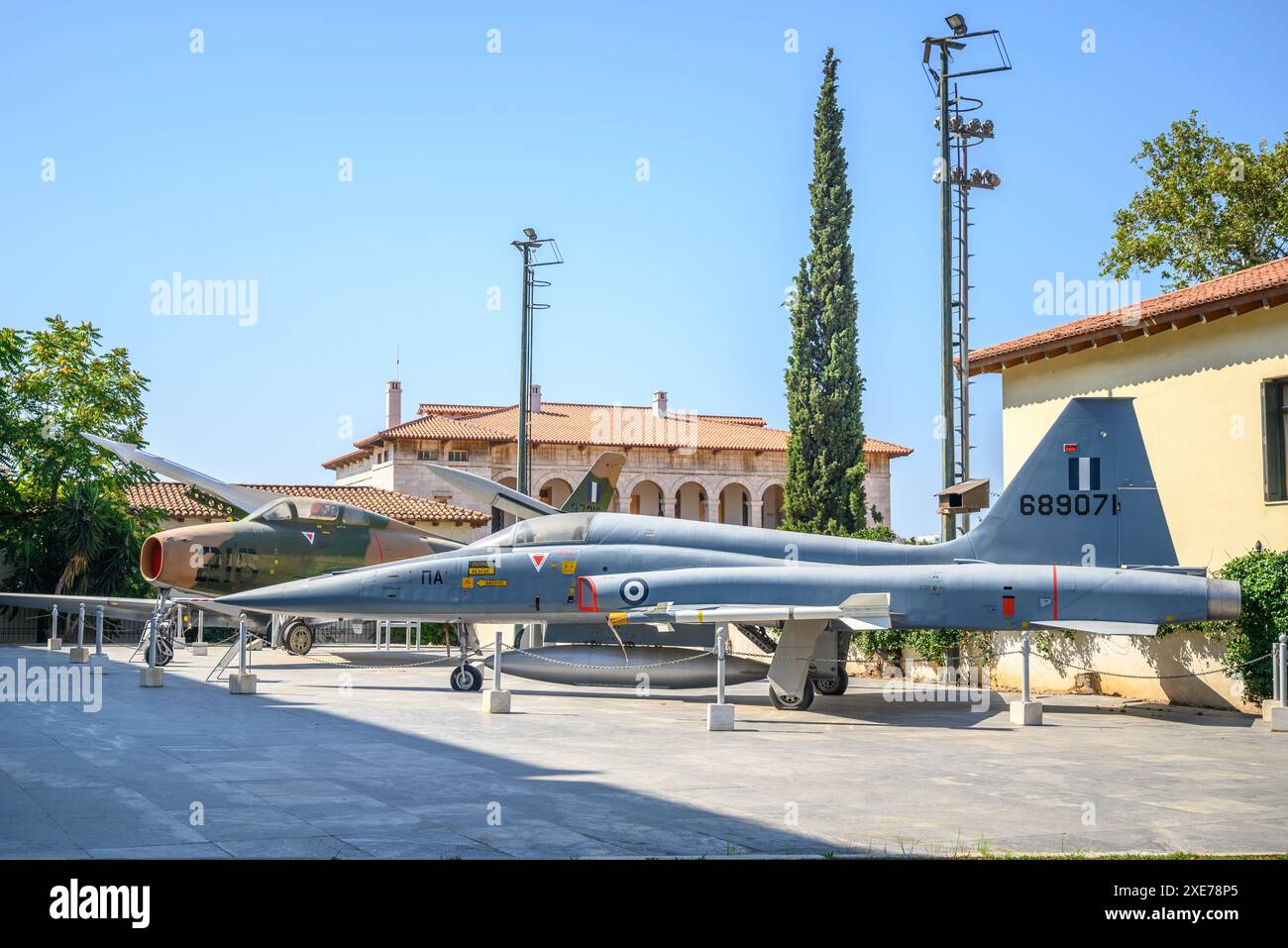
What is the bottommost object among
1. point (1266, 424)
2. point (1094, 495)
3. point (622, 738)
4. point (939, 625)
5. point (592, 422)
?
point (622, 738)

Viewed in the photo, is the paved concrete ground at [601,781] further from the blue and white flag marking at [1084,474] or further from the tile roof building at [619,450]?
the tile roof building at [619,450]

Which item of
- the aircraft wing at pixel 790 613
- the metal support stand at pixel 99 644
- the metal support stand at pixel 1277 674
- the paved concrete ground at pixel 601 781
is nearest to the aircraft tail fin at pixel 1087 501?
the metal support stand at pixel 1277 674

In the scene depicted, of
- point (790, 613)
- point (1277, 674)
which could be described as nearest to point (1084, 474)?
point (1277, 674)

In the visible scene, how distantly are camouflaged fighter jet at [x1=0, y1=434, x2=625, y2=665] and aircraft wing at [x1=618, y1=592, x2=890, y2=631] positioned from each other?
5.76 metres

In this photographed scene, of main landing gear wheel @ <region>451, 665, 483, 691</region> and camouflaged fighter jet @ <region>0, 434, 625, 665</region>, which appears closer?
main landing gear wheel @ <region>451, 665, 483, 691</region>

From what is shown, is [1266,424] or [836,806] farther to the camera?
[1266,424]

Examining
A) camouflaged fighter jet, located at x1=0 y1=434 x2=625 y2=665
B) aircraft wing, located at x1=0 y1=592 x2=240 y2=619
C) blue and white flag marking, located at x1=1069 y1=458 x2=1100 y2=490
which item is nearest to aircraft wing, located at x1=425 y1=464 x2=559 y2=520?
camouflaged fighter jet, located at x1=0 y1=434 x2=625 y2=665

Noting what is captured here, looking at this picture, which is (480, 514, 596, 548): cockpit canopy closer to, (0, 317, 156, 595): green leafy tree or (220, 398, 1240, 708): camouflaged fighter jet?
(220, 398, 1240, 708): camouflaged fighter jet

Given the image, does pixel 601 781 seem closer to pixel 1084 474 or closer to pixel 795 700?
pixel 795 700

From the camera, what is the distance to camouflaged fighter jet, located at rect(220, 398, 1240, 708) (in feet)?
53.8
